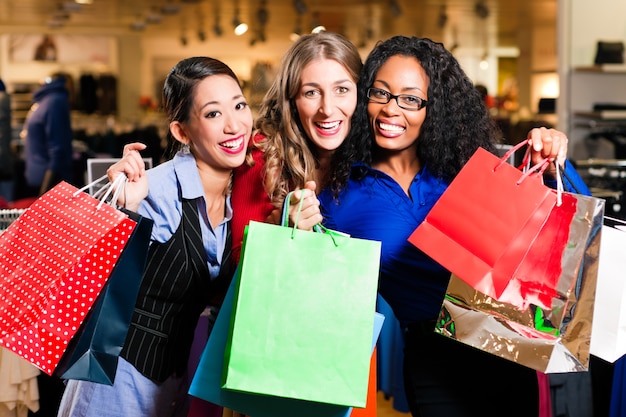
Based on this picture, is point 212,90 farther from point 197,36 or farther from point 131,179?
point 197,36

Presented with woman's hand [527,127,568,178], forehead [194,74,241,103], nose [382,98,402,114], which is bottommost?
woman's hand [527,127,568,178]

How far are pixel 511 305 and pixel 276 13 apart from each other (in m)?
10.5

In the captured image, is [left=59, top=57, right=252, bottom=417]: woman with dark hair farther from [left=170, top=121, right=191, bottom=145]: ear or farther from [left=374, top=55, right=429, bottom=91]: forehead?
[left=374, top=55, right=429, bottom=91]: forehead

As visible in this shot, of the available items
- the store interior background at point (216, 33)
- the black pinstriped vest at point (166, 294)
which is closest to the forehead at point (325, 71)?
the black pinstriped vest at point (166, 294)

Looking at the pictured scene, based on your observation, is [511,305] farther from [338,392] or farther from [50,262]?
[50,262]

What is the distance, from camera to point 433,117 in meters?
2.04

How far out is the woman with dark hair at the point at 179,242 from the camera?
1911mm

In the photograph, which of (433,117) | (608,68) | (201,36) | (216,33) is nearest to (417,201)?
(433,117)

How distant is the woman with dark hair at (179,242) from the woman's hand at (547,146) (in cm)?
72

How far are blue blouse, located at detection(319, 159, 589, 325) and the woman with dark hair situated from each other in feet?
1.04

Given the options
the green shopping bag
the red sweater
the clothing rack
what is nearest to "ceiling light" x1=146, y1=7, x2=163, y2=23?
the clothing rack

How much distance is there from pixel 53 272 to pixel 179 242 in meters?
0.34

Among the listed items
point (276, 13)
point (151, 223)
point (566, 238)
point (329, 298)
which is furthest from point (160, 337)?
point (276, 13)

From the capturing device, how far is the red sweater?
204 cm
